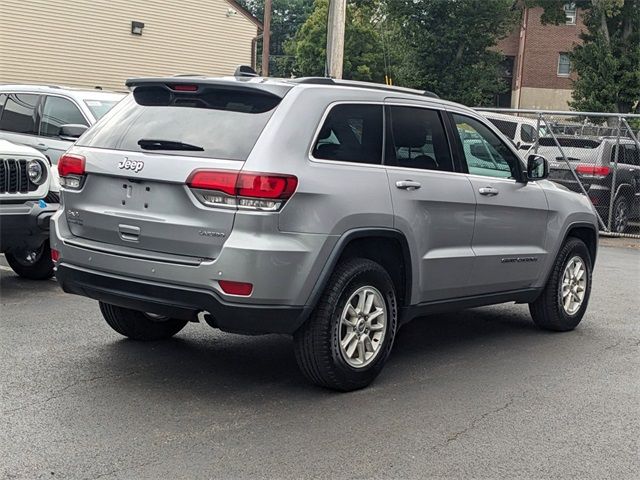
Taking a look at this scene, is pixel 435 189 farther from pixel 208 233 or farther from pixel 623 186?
pixel 623 186

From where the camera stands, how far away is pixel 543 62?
52.9 m

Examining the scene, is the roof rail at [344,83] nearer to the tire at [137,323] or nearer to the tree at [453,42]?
the tire at [137,323]

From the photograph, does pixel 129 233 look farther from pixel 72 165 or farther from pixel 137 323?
pixel 137 323

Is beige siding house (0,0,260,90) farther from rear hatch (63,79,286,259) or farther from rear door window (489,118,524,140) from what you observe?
rear hatch (63,79,286,259)

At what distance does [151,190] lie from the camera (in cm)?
521

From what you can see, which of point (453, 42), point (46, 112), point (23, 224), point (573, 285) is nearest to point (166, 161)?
point (23, 224)

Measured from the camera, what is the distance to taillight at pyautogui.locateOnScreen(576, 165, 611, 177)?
53.4 feet

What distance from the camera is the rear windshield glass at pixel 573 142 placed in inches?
642

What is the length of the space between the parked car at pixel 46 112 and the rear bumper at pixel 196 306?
20.9ft

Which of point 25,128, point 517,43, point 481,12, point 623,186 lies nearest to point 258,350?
point 25,128

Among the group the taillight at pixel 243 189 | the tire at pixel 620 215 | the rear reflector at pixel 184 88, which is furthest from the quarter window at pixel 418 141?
the tire at pixel 620 215

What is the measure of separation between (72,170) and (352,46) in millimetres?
55694

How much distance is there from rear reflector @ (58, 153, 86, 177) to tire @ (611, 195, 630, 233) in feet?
41.4

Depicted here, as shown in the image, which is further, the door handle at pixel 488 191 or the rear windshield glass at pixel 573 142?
the rear windshield glass at pixel 573 142
